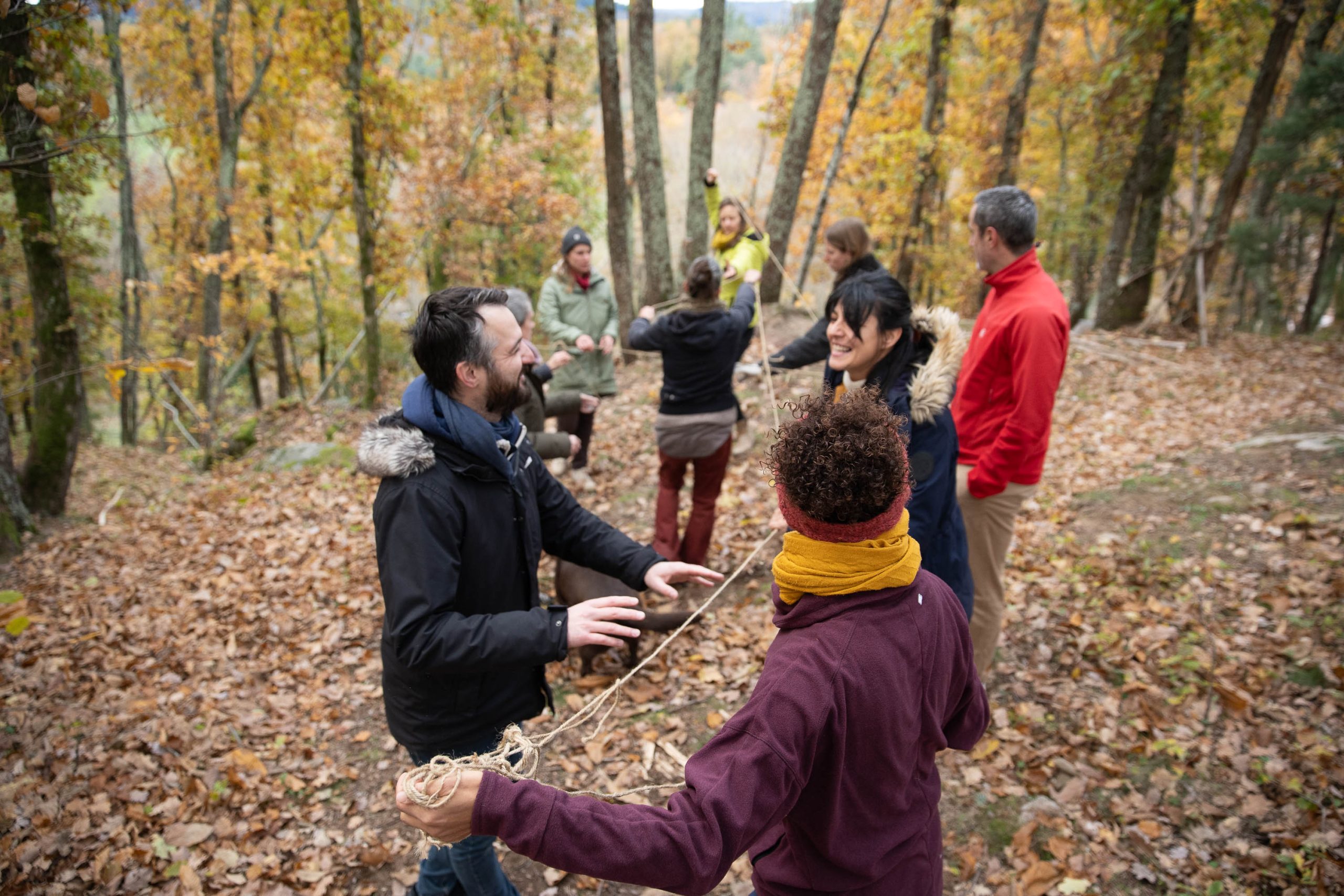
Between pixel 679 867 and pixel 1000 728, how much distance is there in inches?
140

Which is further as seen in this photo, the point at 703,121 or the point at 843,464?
the point at 703,121

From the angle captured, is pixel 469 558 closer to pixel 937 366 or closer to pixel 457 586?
pixel 457 586

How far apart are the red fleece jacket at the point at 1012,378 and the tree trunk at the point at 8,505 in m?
8.37

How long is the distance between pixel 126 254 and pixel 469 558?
1869cm

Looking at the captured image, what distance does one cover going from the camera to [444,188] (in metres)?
14.5

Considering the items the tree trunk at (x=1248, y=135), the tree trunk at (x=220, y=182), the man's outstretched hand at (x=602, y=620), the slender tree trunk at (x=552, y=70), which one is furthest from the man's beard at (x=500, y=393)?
the slender tree trunk at (x=552, y=70)

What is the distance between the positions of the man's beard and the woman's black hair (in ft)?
5.26

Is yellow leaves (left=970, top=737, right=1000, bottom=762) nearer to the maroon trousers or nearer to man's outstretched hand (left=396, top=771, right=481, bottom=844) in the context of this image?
the maroon trousers

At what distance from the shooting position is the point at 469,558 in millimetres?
2254

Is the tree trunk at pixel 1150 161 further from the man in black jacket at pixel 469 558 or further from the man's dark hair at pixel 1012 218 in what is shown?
the man in black jacket at pixel 469 558

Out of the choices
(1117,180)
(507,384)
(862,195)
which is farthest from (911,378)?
(862,195)

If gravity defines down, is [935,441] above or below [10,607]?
above

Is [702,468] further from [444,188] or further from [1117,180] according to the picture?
[1117,180]

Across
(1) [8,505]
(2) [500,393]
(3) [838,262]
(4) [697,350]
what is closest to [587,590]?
(4) [697,350]
